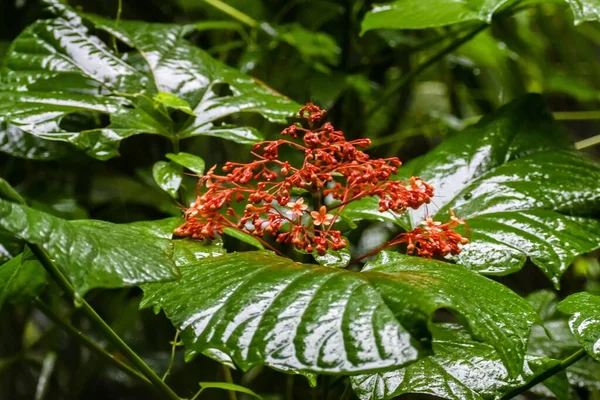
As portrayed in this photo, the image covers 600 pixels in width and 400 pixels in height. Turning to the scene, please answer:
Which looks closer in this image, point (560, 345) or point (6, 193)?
point (6, 193)

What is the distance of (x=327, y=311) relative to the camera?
427 mm

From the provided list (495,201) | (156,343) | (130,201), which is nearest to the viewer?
(495,201)

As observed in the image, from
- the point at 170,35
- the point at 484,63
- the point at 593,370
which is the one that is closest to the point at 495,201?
the point at 593,370

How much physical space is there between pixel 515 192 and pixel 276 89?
609 mm

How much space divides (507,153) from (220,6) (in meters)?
0.65

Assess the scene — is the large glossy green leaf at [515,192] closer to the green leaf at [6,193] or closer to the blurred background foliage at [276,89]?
the blurred background foliage at [276,89]

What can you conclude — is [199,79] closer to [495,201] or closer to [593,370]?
[495,201]

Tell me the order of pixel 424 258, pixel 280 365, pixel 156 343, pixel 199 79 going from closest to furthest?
pixel 280 365 < pixel 424 258 < pixel 199 79 < pixel 156 343

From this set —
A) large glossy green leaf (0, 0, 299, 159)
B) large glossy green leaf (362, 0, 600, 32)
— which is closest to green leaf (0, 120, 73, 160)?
large glossy green leaf (0, 0, 299, 159)

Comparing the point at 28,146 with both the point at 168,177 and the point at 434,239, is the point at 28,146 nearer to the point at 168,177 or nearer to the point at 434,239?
the point at 168,177

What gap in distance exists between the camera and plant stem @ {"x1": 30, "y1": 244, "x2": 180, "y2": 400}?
17.6 inches

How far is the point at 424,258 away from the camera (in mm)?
556

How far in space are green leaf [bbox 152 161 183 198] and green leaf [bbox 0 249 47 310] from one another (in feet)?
0.49

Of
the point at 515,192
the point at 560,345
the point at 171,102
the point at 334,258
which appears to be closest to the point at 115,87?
the point at 171,102
